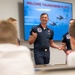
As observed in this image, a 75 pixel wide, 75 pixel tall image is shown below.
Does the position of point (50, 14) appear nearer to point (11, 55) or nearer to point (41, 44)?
point (41, 44)

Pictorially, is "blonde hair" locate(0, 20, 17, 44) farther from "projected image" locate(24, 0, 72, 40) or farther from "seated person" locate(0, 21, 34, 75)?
"projected image" locate(24, 0, 72, 40)

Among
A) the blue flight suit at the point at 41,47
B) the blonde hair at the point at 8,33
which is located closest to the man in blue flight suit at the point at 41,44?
the blue flight suit at the point at 41,47

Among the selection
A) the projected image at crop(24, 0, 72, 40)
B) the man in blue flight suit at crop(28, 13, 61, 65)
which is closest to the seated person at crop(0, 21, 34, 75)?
the man in blue flight suit at crop(28, 13, 61, 65)

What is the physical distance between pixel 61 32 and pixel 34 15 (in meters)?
0.97

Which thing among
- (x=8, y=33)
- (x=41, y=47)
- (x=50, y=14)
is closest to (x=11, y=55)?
(x=8, y=33)

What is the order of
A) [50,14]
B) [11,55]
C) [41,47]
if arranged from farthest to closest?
[50,14], [41,47], [11,55]

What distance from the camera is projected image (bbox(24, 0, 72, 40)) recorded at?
18.8 ft

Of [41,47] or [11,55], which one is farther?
[41,47]

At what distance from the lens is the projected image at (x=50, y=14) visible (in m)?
5.72

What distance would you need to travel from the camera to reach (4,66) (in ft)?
5.08

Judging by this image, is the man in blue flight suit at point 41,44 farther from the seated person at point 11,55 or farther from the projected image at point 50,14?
the seated person at point 11,55

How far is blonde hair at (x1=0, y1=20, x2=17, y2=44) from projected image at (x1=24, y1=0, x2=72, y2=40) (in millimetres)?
4015

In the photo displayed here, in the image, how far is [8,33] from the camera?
1620 millimetres

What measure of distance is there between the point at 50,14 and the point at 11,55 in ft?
15.3
